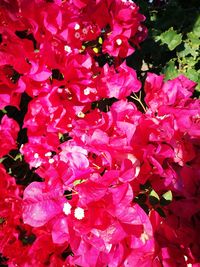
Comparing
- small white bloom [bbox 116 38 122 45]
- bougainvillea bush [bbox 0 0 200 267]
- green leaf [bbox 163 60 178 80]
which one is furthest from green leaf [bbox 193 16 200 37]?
small white bloom [bbox 116 38 122 45]

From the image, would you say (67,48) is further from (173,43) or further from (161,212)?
(173,43)

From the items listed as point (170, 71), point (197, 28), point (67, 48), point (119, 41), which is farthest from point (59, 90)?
point (197, 28)

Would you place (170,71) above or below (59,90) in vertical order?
below

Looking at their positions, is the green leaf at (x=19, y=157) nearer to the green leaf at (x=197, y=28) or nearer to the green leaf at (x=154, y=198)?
the green leaf at (x=154, y=198)

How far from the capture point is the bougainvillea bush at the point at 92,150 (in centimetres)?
70

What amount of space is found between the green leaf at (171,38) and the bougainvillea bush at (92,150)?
288 millimetres

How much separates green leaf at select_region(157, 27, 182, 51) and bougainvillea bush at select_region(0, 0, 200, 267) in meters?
0.29

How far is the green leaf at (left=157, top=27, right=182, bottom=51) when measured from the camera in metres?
1.43

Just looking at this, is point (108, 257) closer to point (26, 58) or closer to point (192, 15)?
point (26, 58)

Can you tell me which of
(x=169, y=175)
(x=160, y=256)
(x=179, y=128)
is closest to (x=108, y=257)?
(x=160, y=256)

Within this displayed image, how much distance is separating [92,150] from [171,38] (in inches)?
33.1

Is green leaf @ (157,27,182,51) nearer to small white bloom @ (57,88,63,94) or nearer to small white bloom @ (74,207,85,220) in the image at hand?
small white bloom @ (57,88,63,94)

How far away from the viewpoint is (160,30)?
1529 mm

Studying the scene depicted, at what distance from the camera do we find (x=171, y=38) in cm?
144
